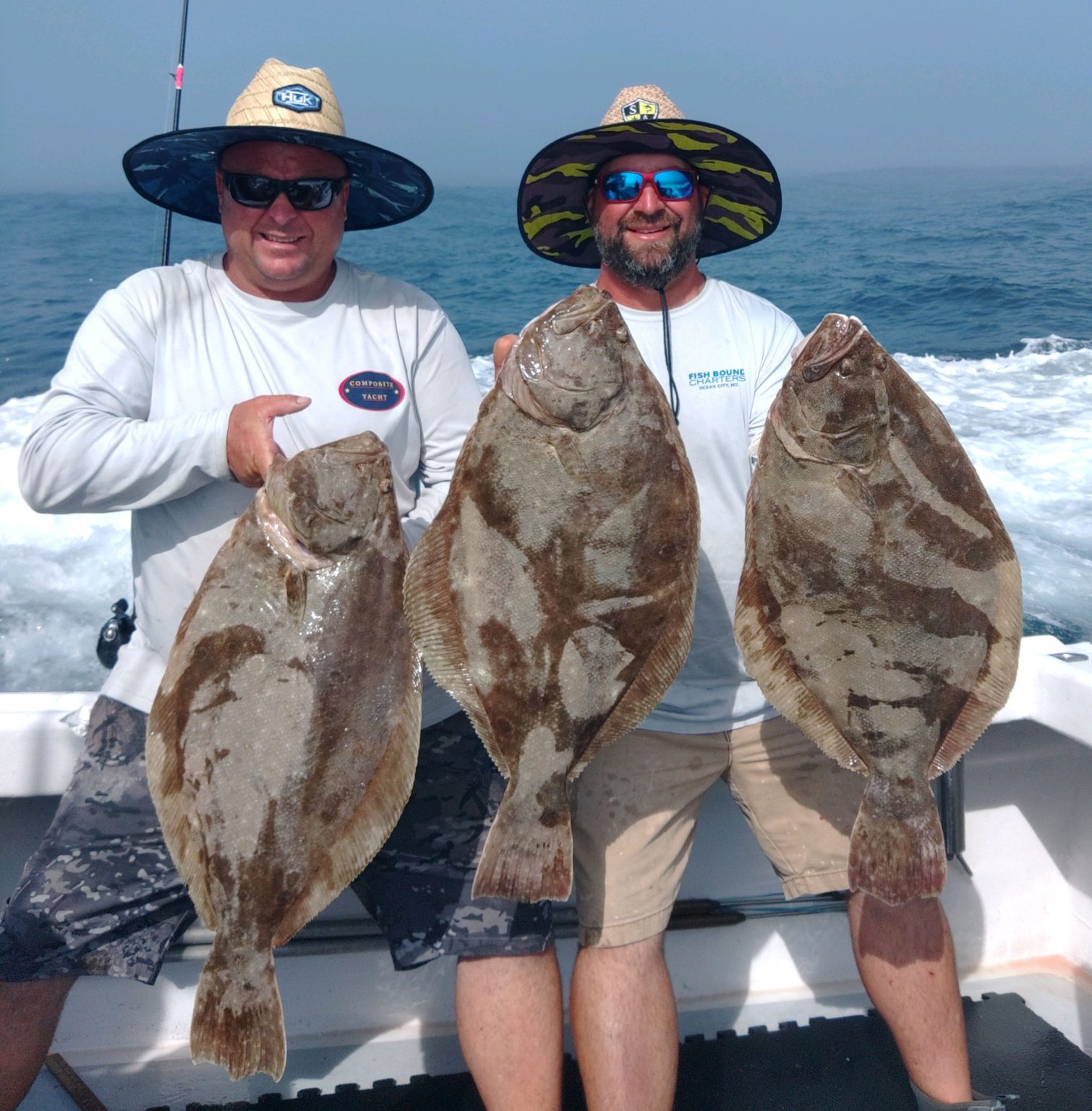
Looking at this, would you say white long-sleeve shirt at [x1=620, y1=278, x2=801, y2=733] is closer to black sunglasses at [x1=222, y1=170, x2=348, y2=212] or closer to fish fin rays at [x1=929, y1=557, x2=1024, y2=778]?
fish fin rays at [x1=929, y1=557, x2=1024, y2=778]

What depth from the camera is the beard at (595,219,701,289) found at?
2844 mm

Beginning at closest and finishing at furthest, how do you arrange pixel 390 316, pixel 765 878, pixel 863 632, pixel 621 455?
pixel 621 455, pixel 863 632, pixel 390 316, pixel 765 878

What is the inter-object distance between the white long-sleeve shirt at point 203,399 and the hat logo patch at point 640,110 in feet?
2.75

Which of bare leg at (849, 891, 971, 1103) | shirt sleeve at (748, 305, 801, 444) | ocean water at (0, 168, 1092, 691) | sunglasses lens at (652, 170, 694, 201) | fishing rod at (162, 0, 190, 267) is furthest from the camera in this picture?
ocean water at (0, 168, 1092, 691)

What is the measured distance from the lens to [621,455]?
207 centimetres

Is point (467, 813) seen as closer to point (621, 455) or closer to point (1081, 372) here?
point (621, 455)

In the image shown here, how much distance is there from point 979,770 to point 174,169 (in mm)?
3188

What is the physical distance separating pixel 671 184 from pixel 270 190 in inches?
43.7

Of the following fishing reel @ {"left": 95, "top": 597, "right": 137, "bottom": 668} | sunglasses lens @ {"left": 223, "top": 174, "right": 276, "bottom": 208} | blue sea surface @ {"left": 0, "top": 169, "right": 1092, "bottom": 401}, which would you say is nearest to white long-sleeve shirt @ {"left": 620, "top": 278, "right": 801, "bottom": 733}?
sunglasses lens @ {"left": 223, "top": 174, "right": 276, "bottom": 208}

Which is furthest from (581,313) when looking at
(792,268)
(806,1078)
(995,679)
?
(792,268)

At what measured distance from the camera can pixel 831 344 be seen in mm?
2123

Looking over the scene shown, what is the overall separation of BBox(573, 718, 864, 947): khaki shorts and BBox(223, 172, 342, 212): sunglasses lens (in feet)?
5.39

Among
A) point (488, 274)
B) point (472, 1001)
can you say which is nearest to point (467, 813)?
point (472, 1001)

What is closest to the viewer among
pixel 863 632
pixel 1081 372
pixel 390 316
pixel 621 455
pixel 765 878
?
pixel 621 455
